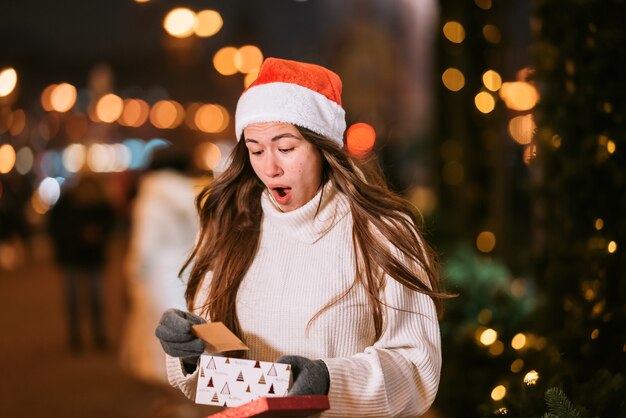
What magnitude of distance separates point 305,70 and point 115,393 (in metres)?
7.53

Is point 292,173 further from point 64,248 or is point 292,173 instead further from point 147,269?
point 64,248

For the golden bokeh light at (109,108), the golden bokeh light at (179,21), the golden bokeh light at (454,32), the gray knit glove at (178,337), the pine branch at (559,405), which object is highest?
the golden bokeh light at (109,108)

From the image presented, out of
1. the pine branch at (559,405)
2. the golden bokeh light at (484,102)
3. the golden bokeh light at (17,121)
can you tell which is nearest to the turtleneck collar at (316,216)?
the pine branch at (559,405)

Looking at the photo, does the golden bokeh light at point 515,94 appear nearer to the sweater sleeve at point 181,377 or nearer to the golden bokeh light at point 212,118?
the sweater sleeve at point 181,377

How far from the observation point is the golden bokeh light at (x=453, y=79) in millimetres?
11383

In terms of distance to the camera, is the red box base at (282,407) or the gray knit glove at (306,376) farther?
the gray knit glove at (306,376)

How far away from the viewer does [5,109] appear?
27344 millimetres

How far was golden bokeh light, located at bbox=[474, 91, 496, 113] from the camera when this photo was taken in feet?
34.7

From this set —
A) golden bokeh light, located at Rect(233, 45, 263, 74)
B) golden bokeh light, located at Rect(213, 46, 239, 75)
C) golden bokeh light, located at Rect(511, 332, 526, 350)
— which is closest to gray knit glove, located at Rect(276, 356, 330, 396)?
golden bokeh light, located at Rect(511, 332, 526, 350)

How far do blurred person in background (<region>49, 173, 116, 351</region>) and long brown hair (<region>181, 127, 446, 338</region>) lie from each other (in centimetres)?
945

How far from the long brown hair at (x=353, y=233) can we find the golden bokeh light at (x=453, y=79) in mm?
8115

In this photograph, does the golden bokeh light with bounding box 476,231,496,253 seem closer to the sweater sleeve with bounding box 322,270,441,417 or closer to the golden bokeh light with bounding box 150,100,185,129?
the sweater sleeve with bounding box 322,270,441,417

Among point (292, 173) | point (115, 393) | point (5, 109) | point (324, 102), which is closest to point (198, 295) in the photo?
point (292, 173)

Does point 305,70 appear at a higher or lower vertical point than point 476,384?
higher
